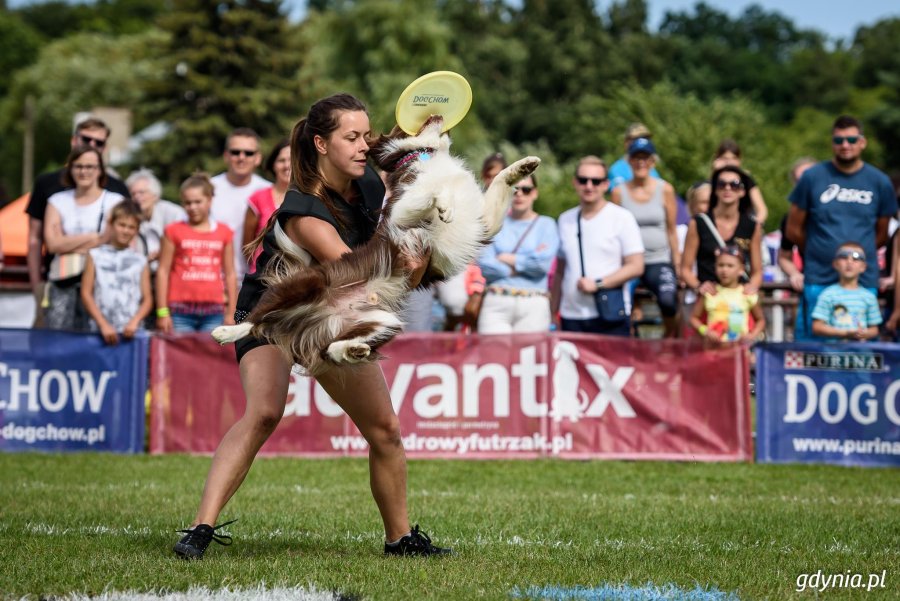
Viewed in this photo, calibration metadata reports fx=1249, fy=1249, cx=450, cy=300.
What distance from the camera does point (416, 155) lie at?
569 cm

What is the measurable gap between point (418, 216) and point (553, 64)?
67951 mm

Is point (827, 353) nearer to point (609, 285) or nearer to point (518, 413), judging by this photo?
point (609, 285)

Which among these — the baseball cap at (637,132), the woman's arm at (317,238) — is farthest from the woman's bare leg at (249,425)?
the baseball cap at (637,132)

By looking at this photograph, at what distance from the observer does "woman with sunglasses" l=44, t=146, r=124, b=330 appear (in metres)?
11.5

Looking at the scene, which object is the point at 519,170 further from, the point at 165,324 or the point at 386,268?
the point at 165,324

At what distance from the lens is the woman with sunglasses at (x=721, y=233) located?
11.4 meters

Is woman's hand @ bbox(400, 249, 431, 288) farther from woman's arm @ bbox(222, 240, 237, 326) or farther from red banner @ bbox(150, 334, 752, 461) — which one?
woman's arm @ bbox(222, 240, 237, 326)

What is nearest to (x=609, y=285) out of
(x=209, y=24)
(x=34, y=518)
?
(x=34, y=518)

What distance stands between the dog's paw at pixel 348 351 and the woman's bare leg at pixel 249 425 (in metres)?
0.75

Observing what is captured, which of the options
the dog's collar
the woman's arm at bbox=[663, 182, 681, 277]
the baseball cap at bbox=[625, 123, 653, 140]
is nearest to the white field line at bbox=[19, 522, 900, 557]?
the dog's collar

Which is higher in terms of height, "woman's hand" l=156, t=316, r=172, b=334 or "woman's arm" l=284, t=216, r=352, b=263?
"woman's arm" l=284, t=216, r=352, b=263

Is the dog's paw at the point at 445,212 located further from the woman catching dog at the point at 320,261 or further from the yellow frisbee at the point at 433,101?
the yellow frisbee at the point at 433,101

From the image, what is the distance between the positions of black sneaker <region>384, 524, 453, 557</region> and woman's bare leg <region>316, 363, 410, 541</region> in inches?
2.2

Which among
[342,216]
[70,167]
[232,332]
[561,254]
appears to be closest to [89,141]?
[70,167]
